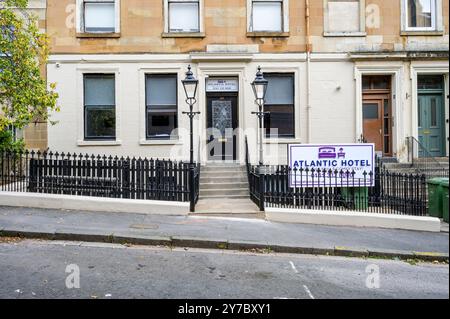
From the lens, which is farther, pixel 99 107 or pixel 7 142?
pixel 99 107

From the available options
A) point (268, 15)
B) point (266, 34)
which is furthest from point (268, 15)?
point (266, 34)

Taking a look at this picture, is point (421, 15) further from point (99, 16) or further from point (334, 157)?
point (99, 16)

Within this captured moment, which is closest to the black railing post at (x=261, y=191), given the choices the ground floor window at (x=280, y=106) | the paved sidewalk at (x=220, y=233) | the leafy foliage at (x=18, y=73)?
the paved sidewalk at (x=220, y=233)

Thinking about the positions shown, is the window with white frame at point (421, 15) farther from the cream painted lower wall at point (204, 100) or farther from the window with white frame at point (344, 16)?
the window with white frame at point (344, 16)

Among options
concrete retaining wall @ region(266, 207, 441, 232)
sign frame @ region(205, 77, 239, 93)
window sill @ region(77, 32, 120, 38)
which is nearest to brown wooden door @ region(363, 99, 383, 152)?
sign frame @ region(205, 77, 239, 93)

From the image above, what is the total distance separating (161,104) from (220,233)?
8.16 metres

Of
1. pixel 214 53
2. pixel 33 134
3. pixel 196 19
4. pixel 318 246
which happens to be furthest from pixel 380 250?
pixel 33 134

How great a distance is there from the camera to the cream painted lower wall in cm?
1575

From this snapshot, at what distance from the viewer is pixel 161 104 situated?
16.2 meters

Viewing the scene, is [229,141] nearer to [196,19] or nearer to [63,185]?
[196,19]

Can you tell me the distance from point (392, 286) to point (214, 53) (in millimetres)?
11410

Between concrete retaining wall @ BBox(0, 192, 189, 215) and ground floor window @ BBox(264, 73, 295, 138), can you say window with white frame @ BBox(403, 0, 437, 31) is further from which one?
concrete retaining wall @ BBox(0, 192, 189, 215)

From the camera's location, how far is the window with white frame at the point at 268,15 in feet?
53.0

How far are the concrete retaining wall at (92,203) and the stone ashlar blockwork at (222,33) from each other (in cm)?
652
